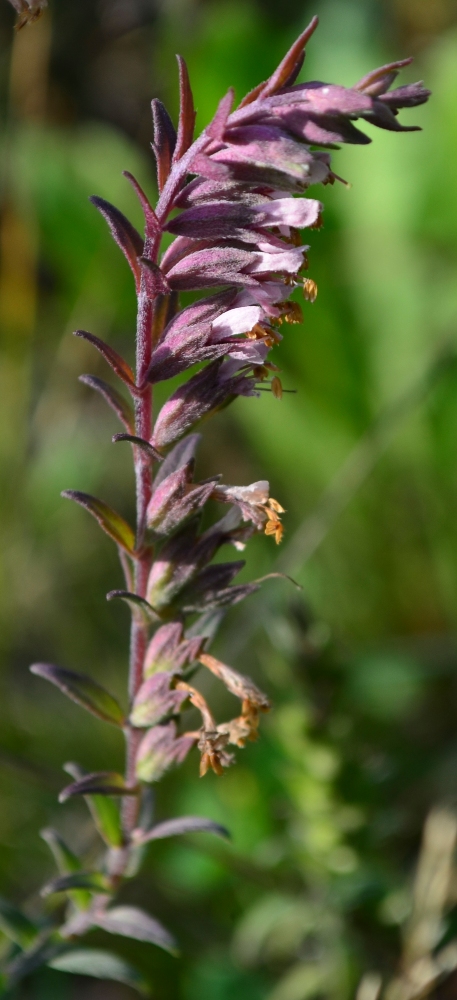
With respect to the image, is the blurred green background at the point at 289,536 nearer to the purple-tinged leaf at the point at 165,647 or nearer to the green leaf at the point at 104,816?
the green leaf at the point at 104,816

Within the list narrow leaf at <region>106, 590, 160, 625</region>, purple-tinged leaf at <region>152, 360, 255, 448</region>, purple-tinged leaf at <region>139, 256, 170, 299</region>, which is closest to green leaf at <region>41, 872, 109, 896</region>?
narrow leaf at <region>106, 590, 160, 625</region>

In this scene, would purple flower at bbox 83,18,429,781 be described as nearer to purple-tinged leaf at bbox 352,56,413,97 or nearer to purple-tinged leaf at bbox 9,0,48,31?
purple-tinged leaf at bbox 352,56,413,97

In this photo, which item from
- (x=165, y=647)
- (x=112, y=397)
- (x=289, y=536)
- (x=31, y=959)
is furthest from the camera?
(x=289, y=536)

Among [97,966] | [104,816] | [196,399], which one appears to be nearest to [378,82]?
[196,399]

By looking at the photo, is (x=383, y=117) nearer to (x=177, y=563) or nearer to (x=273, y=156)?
(x=273, y=156)

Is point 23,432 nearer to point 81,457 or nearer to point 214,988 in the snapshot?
point 81,457

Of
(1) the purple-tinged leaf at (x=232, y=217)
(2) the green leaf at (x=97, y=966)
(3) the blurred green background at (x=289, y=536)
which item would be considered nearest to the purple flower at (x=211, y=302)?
(1) the purple-tinged leaf at (x=232, y=217)

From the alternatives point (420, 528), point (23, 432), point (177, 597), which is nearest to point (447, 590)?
point (420, 528)
